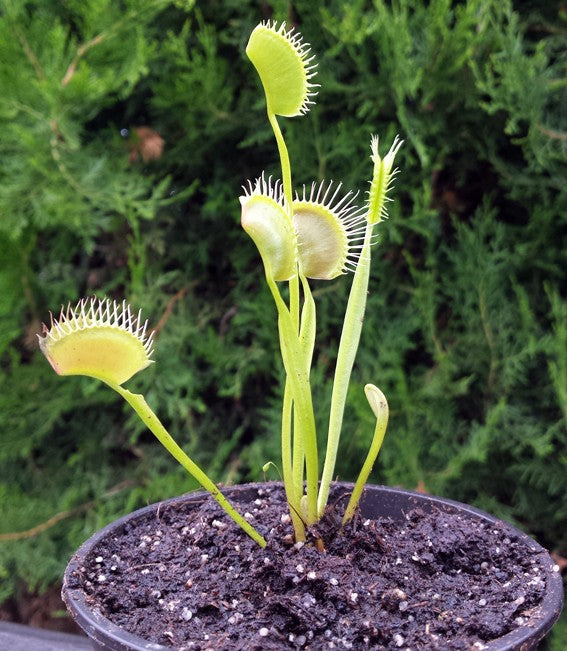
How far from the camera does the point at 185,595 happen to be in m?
0.58

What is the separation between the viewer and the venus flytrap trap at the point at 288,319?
54 centimetres

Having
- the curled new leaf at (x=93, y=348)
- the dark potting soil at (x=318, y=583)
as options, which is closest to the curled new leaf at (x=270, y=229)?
the curled new leaf at (x=93, y=348)

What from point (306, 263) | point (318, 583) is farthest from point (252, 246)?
point (318, 583)

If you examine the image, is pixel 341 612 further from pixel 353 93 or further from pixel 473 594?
pixel 353 93

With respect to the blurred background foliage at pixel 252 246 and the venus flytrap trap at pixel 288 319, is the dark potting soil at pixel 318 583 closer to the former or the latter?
the venus flytrap trap at pixel 288 319

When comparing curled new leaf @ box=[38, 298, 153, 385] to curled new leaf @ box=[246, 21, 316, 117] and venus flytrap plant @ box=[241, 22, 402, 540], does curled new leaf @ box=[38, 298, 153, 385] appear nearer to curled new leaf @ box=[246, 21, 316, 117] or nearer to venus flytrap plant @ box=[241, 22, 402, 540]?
venus flytrap plant @ box=[241, 22, 402, 540]

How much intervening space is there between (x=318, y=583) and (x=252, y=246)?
923 millimetres

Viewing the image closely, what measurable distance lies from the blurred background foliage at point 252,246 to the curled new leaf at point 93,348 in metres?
0.66

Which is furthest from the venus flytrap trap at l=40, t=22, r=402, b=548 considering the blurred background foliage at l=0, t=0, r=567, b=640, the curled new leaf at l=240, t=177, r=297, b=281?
the blurred background foliage at l=0, t=0, r=567, b=640

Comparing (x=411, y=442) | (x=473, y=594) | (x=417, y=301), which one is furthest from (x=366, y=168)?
(x=473, y=594)

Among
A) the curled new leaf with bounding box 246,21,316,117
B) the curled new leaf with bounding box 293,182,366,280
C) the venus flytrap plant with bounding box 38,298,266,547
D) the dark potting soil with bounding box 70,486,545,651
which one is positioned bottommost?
the dark potting soil with bounding box 70,486,545,651

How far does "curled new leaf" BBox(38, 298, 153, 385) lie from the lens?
1.79 feet

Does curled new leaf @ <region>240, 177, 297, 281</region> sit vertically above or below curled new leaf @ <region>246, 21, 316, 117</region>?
below

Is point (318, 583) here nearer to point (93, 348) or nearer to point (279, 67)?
point (93, 348)
